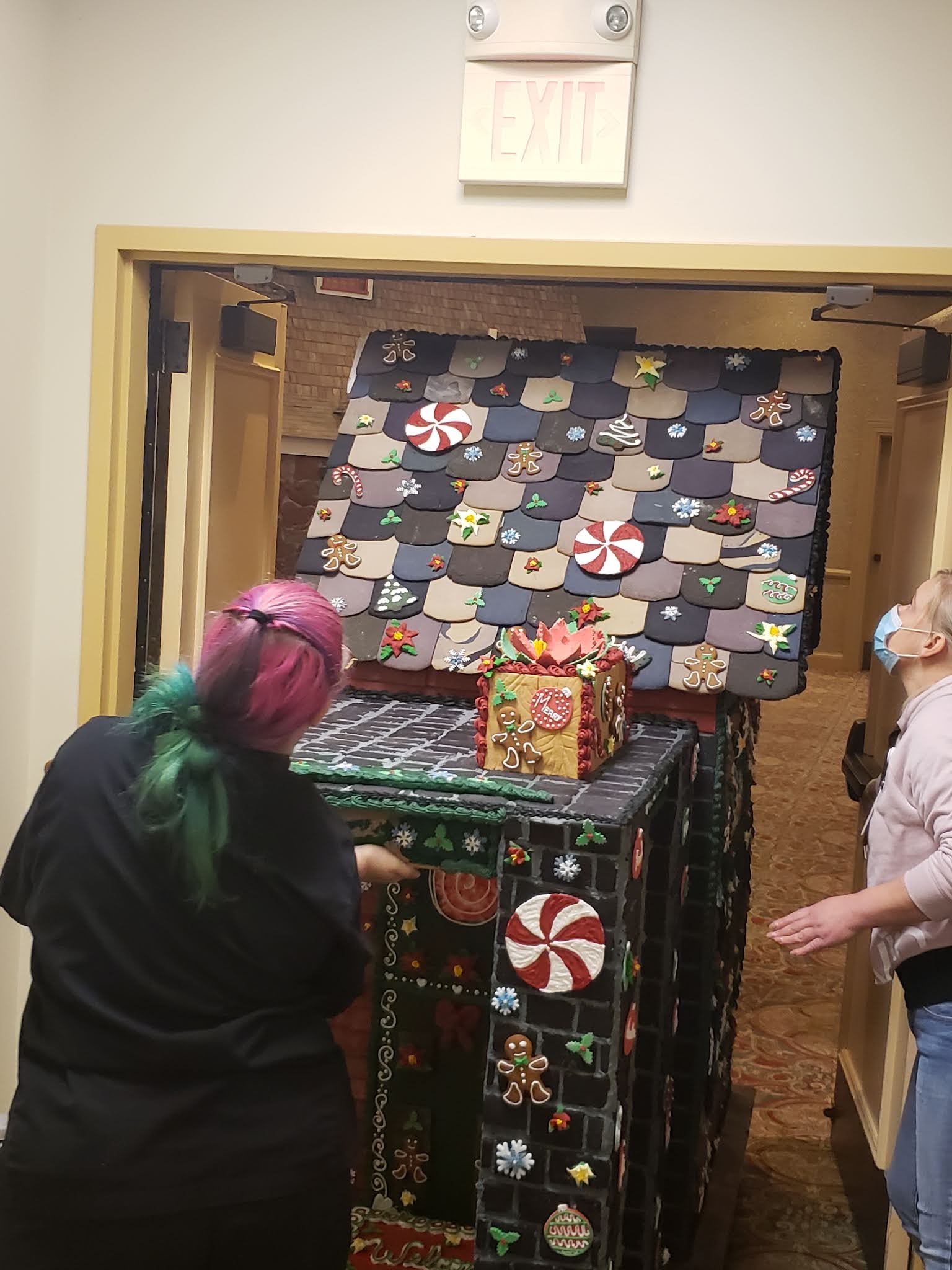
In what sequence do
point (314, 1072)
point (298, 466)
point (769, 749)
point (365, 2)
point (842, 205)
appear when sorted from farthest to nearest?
point (769, 749)
point (298, 466)
point (365, 2)
point (842, 205)
point (314, 1072)

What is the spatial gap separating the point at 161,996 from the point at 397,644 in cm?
144

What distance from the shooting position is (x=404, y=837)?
2203 mm

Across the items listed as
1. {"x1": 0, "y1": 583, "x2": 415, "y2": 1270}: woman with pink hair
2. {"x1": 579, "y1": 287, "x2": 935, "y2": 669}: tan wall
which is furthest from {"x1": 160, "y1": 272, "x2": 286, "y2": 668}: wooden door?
{"x1": 579, "y1": 287, "x2": 935, "y2": 669}: tan wall

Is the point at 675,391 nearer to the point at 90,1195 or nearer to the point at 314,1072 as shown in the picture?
the point at 314,1072

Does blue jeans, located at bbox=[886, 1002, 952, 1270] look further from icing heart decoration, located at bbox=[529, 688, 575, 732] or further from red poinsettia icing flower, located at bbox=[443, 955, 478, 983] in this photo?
red poinsettia icing flower, located at bbox=[443, 955, 478, 983]

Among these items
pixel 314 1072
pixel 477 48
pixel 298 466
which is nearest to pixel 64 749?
pixel 314 1072

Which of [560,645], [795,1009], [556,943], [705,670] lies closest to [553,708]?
[560,645]

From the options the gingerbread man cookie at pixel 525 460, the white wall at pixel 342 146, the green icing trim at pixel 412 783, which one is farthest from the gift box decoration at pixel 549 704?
the white wall at pixel 342 146

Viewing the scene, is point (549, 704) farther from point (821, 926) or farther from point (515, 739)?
point (821, 926)

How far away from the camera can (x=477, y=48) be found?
8.87 feet

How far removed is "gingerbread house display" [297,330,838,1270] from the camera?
8.71 feet

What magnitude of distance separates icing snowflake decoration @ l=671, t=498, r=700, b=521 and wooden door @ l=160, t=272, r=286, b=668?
1213 millimetres

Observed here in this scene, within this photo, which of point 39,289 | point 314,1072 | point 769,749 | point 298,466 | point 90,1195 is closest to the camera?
point 90,1195

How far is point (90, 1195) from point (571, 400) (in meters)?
2.09
